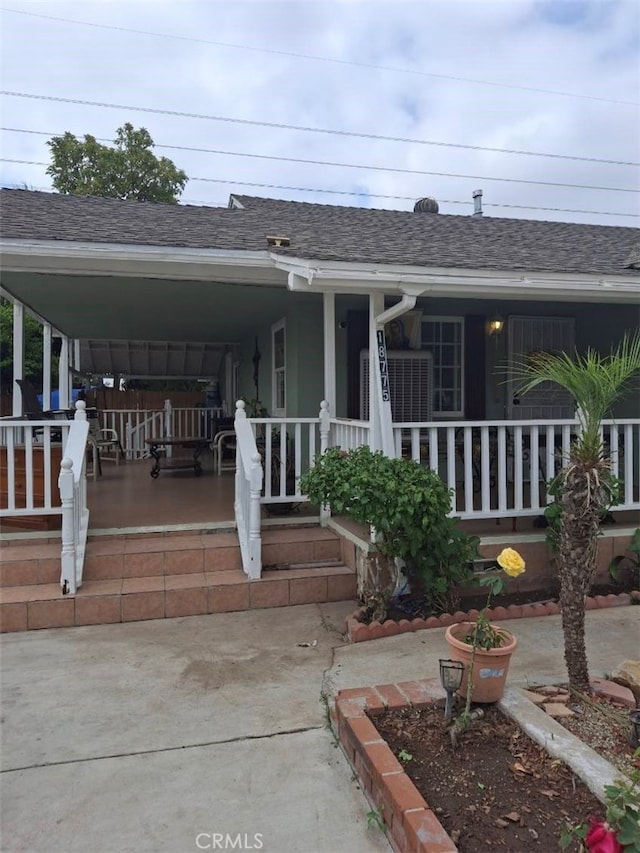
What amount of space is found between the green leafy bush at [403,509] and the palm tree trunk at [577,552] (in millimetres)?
1122

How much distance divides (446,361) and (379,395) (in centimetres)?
261

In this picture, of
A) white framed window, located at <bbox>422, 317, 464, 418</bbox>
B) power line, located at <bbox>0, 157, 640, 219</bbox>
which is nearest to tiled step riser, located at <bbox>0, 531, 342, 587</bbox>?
white framed window, located at <bbox>422, 317, 464, 418</bbox>

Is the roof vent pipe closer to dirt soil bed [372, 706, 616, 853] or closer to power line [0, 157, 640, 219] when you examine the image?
power line [0, 157, 640, 219]

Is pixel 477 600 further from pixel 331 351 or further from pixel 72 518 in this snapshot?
pixel 72 518

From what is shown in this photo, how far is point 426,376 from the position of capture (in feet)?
21.8

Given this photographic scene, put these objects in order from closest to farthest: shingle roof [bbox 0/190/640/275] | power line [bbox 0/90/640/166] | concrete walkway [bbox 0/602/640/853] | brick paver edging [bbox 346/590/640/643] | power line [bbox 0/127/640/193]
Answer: concrete walkway [bbox 0/602/640/853], brick paver edging [bbox 346/590/640/643], shingle roof [bbox 0/190/640/275], power line [bbox 0/90/640/166], power line [bbox 0/127/640/193]

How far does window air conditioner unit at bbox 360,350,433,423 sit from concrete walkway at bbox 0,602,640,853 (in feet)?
9.61

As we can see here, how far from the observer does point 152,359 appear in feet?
40.6

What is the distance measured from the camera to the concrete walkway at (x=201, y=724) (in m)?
2.00

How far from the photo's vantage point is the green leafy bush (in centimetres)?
356

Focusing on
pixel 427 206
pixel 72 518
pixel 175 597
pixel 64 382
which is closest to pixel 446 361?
pixel 175 597

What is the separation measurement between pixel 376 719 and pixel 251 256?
145 inches

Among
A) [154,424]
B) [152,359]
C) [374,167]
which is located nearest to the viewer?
[154,424]

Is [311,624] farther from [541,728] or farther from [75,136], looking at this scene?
[75,136]
